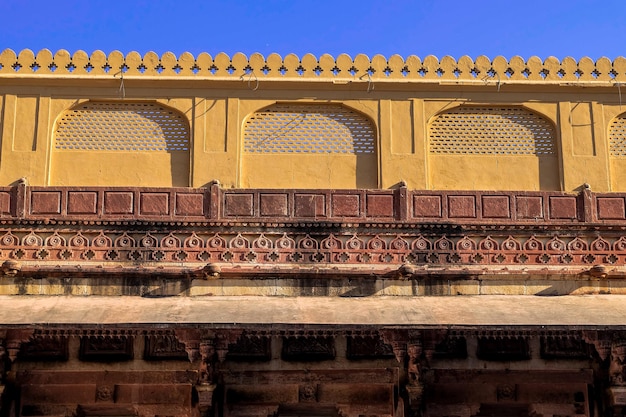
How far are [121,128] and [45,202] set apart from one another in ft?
4.39

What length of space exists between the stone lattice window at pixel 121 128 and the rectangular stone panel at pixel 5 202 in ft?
2.91

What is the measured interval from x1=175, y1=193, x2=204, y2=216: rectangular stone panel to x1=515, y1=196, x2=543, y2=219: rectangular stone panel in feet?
11.6

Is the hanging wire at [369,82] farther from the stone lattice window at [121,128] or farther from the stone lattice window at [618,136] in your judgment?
the stone lattice window at [618,136]

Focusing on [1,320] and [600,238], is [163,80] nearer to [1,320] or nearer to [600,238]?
[1,320]

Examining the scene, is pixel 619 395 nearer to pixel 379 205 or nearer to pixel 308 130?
pixel 379 205

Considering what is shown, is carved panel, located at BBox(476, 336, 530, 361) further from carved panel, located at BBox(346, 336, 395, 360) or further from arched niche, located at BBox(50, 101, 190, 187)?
arched niche, located at BBox(50, 101, 190, 187)

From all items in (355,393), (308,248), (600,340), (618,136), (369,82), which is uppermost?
(369,82)

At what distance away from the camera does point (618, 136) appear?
11.0 m

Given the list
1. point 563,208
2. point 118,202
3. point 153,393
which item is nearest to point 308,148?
point 118,202

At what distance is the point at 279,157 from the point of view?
10.7 metres

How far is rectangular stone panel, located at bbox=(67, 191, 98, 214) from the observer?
394 inches

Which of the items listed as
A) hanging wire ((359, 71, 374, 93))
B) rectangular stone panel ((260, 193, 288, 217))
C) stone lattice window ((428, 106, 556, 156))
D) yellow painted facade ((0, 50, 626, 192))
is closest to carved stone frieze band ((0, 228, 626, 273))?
rectangular stone panel ((260, 193, 288, 217))

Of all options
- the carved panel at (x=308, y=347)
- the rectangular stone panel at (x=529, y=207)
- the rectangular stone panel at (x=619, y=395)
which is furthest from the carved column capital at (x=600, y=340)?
the carved panel at (x=308, y=347)

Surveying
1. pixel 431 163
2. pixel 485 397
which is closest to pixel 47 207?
pixel 431 163
